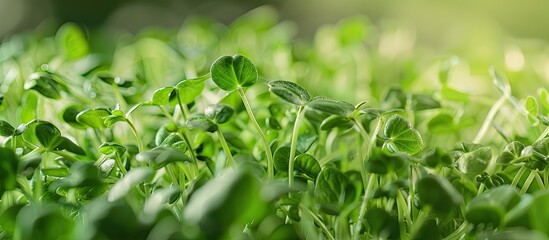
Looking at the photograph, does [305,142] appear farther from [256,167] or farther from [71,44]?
[71,44]

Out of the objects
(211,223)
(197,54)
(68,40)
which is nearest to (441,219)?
(211,223)

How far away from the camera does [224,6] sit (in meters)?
2.73

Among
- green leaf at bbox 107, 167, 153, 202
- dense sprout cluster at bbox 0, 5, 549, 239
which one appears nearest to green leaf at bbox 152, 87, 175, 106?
dense sprout cluster at bbox 0, 5, 549, 239

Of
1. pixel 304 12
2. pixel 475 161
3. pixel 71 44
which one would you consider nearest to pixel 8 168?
pixel 475 161

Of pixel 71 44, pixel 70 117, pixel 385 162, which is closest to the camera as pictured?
pixel 385 162

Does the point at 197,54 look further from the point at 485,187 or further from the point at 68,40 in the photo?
the point at 485,187

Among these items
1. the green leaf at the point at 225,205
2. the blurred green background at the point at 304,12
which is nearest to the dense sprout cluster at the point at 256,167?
the green leaf at the point at 225,205

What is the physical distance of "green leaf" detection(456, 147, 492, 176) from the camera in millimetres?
366

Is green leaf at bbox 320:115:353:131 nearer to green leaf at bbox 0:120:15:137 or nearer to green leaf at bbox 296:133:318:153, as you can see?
green leaf at bbox 296:133:318:153

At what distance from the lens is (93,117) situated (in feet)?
1.40

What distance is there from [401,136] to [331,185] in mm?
55

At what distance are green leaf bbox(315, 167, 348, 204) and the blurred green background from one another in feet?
6.11

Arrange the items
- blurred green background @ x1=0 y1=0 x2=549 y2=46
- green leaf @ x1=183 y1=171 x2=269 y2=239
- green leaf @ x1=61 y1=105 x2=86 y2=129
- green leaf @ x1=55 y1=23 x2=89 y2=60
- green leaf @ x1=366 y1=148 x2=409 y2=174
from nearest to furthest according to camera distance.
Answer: green leaf @ x1=183 y1=171 x2=269 y2=239 < green leaf @ x1=366 y1=148 x2=409 y2=174 < green leaf @ x1=61 y1=105 x2=86 y2=129 < green leaf @ x1=55 y1=23 x2=89 y2=60 < blurred green background @ x1=0 y1=0 x2=549 y2=46

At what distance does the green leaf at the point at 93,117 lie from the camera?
0.41 m
